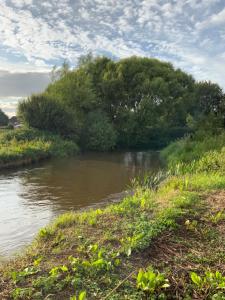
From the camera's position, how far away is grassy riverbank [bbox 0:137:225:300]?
4277 millimetres

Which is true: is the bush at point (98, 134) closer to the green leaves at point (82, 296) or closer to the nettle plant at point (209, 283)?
the nettle plant at point (209, 283)

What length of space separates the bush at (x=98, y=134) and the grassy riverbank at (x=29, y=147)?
378 centimetres

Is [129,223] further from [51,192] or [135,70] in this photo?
[135,70]

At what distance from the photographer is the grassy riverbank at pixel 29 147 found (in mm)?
21500

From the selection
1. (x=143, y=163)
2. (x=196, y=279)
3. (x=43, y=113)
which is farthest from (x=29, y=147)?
(x=196, y=279)

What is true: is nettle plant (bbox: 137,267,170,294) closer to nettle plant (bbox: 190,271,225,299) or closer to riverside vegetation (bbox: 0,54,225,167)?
nettle plant (bbox: 190,271,225,299)

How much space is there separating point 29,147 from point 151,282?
21.2 m

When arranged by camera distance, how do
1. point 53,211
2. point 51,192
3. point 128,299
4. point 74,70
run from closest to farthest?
point 128,299 < point 53,211 < point 51,192 < point 74,70

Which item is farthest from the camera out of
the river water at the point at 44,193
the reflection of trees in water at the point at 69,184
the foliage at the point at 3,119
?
the foliage at the point at 3,119

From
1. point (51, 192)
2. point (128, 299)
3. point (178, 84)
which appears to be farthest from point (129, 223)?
point (178, 84)

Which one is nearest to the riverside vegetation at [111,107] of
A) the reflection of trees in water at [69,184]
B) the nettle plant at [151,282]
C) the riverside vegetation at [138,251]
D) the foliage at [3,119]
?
the reflection of trees in water at [69,184]

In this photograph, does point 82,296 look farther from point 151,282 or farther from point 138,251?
point 138,251

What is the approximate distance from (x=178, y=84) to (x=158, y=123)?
21.8 feet

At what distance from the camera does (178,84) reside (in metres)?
43.5
